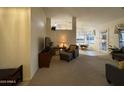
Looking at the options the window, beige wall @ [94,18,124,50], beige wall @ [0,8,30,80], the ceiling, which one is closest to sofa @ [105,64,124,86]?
beige wall @ [0,8,30,80]

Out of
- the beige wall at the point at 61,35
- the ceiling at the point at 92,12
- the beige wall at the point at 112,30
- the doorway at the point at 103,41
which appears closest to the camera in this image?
the ceiling at the point at 92,12

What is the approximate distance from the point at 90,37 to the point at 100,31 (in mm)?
3425

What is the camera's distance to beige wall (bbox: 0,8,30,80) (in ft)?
14.4

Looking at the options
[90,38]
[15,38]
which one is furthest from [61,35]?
[15,38]

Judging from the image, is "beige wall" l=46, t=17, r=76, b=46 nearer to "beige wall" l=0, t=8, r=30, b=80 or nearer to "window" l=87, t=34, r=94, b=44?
"window" l=87, t=34, r=94, b=44

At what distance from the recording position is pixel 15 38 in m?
4.45

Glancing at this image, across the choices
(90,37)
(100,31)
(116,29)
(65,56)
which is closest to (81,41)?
(90,37)

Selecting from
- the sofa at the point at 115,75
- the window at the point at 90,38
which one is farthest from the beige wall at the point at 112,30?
the sofa at the point at 115,75

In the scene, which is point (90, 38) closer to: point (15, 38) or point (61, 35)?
point (61, 35)

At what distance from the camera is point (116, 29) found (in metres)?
9.80

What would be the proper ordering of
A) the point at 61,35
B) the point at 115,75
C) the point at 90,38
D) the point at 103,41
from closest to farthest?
the point at 115,75 < the point at 61,35 < the point at 103,41 < the point at 90,38

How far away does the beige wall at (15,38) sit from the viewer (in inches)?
173

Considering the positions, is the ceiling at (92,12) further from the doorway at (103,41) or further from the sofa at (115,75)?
the sofa at (115,75)
